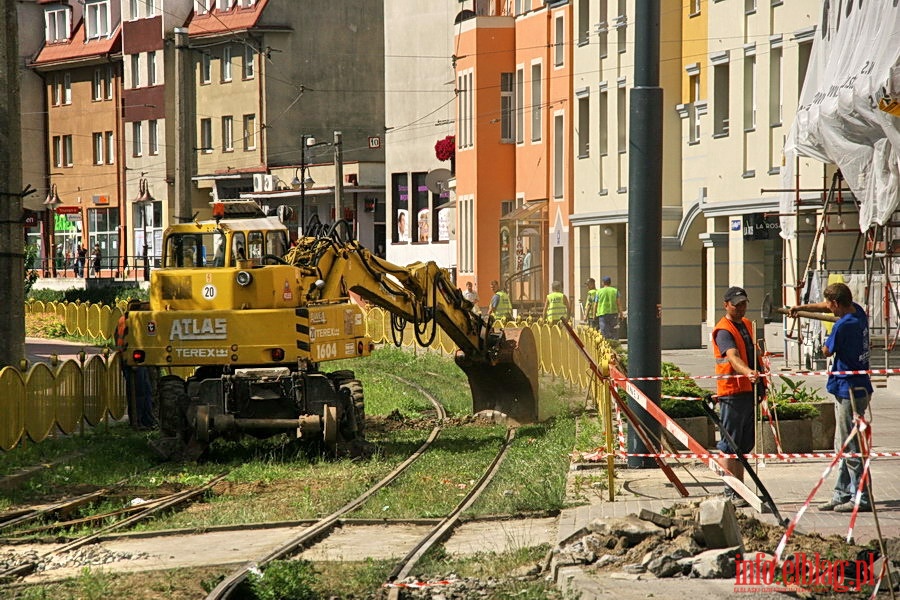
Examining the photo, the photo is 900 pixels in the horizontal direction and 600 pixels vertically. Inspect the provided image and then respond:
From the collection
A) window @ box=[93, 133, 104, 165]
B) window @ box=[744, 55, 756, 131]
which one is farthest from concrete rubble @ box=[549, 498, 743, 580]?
window @ box=[93, 133, 104, 165]

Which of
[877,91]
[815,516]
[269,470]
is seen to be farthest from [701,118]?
[815,516]

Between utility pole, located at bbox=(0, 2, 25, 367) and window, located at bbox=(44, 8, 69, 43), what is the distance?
6442 cm

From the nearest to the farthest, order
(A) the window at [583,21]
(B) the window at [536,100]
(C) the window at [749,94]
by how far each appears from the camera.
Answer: (C) the window at [749,94] < (A) the window at [583,21] < (B) the window at [536,100]

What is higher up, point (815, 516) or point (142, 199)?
point (142, 199)

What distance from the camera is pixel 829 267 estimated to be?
30203 mm

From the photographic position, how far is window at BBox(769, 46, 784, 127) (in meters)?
32.7

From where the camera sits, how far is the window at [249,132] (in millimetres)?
72938

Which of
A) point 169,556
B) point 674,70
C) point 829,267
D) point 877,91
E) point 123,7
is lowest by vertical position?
point 169,556

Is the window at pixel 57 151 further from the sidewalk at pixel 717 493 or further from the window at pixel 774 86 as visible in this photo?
the sidewalk at pixel 717 493

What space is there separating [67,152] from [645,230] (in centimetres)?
7094

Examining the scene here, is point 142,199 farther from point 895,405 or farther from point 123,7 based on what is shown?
point 895,405

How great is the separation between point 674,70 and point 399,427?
19842mm

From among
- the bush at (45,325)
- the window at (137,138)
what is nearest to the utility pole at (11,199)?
the bush at (45,325)

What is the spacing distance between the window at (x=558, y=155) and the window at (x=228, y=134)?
1198 inches
